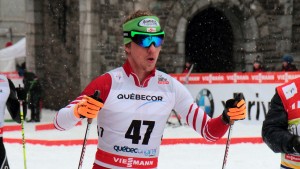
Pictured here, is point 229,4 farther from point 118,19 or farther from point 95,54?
point 95,54

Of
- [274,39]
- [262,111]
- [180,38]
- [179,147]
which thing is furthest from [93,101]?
[274,39]

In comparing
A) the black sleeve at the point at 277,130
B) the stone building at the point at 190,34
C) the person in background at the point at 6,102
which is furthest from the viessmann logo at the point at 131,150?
the stone building at the point at 190,34

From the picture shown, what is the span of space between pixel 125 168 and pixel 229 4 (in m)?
14.2

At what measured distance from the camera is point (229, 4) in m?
18.0

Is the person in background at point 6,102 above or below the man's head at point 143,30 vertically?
below

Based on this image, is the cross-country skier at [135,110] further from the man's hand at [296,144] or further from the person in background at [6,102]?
A: the person in background at [6,102]

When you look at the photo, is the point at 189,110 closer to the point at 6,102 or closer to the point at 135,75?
the point at 135,75

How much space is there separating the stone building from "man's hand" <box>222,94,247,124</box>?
1340 centimetres

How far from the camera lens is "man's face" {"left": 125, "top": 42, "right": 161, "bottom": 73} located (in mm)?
4340

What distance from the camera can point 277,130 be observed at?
4.19 m

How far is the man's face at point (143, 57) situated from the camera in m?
4.34

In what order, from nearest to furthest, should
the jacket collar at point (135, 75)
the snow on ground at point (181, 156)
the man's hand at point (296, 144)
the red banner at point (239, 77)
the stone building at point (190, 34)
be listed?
the man's hand at point (296, 144) < the jacket collar at point (135, 75) < the snow on ground at point (181, 156) < the red banner at point (239, 77) < the stone building at point (190, 34)

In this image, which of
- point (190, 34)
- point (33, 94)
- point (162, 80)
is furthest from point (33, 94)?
point (162, 80)

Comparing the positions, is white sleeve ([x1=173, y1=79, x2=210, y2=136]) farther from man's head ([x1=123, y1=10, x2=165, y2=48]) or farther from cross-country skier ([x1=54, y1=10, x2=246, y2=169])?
man's head ([x1=123, y1=10, x2=165, y2=48])
